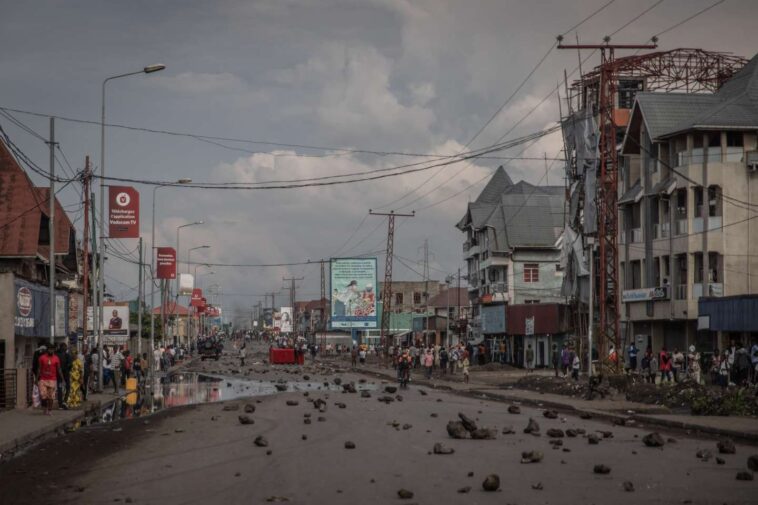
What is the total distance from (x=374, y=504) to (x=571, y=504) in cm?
224

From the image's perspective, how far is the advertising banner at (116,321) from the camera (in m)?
55.2

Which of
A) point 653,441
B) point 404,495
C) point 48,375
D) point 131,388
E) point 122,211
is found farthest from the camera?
point 131,388

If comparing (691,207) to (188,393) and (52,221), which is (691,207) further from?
(52,221)

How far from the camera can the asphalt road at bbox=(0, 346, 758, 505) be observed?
1302 centimetres

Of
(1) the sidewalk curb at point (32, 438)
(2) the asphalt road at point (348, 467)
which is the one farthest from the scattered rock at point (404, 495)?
(1) the sidewalk curb at point (32, 438)

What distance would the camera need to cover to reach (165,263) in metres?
72.8

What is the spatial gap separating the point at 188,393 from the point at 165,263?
2923 centimetres

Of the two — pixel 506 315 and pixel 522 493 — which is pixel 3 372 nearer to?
pixel 522 493

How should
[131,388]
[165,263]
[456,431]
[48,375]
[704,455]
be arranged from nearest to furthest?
1. [704,455]
2. [456,431]
3. [48,375]
4. [131,388]
5. [165,263]

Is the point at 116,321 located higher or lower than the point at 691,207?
lower

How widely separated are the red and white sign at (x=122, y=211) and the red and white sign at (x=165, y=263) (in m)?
29.1

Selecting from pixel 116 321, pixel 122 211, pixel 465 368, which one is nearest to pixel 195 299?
pixel 116 321

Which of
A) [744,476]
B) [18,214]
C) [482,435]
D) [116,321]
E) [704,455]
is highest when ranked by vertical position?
[18,214]

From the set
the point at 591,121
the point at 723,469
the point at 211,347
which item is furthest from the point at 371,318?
the point at 723,469
